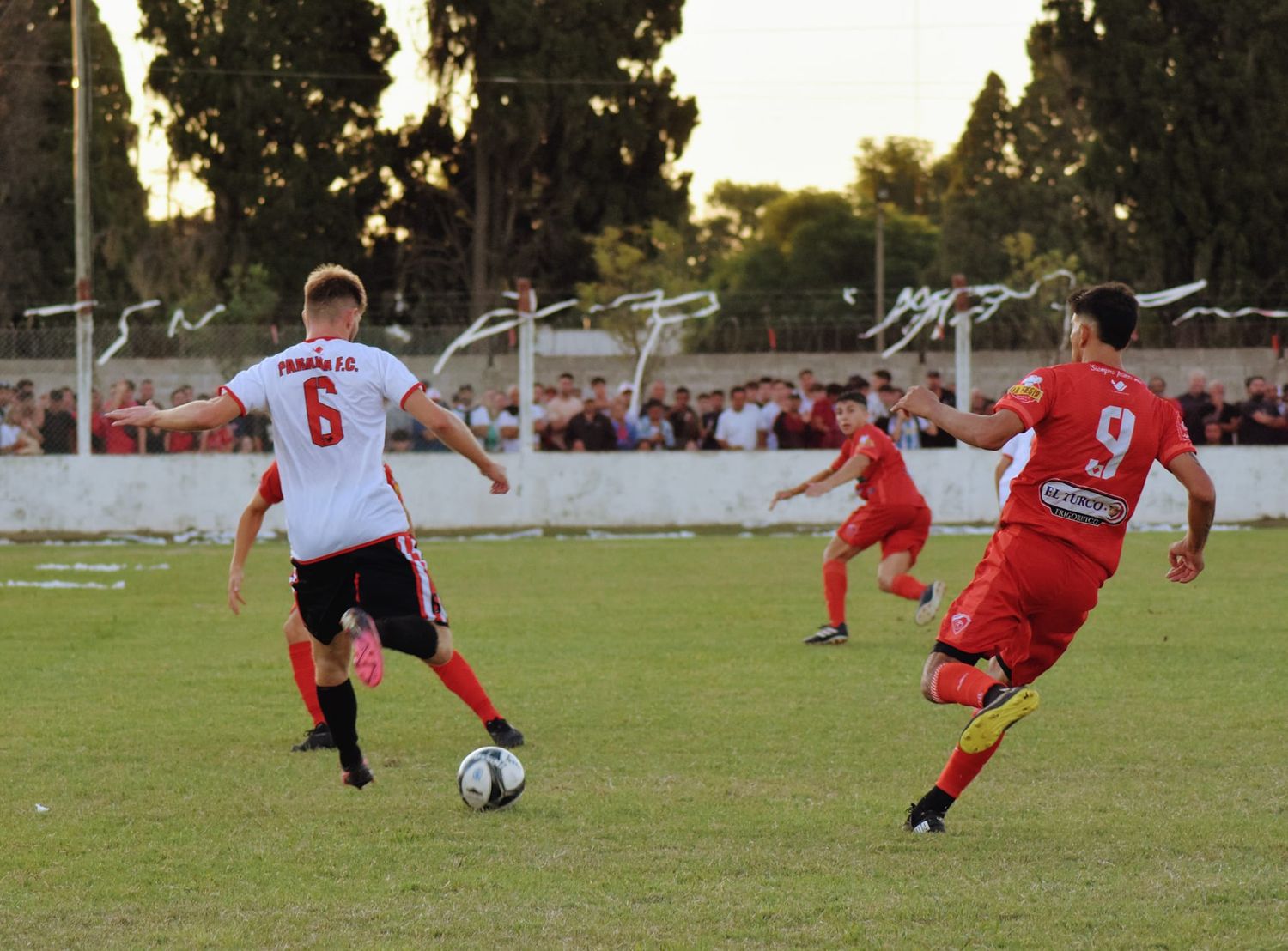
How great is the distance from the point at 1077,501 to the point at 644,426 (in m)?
14.8

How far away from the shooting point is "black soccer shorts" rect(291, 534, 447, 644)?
5.93 meters

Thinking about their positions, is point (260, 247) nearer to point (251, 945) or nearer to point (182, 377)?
point (182, 377)

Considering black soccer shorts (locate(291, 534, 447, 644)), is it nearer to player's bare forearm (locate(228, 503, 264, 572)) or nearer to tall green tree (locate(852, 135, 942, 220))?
player's bare forearm (locate(228, 503, 264, 572))

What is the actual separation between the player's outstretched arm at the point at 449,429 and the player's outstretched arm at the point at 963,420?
1.55 meters

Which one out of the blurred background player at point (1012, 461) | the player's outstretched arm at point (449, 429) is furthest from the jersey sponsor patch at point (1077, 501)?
the blurred background player at point (1012, 461)

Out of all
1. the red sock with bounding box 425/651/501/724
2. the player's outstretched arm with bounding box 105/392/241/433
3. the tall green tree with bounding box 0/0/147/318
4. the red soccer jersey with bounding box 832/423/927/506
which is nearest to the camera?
the player's outstretched arm with bounding box 105/392/241/433

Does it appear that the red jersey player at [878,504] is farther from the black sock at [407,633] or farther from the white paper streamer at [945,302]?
the white paper streamer at [945,302]

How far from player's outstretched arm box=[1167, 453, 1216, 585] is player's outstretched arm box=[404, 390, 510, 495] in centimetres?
232

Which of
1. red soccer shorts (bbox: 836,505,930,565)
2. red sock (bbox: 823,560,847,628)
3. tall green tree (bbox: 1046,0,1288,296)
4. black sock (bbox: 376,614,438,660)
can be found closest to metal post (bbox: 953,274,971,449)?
red soccer shorts (bbox: 836,505,930,565)

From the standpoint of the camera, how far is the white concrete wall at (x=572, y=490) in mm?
19266

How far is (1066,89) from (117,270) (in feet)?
84.8

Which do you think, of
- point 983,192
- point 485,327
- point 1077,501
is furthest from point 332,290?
point 983,192

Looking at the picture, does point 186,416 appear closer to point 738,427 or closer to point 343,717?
point 343,717

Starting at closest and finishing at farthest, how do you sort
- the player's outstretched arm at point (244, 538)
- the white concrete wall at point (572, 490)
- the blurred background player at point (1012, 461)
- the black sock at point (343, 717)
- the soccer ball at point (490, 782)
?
the soccer ball at point (490, 782) → the black sock at point (343, 717) → the player's outstretched arm at point (244, 538) → the blurred background player at point (1012, 461) → the white concrete wall at point (572, 490)
